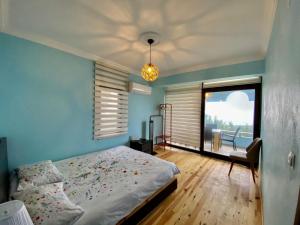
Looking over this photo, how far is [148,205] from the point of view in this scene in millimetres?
1871

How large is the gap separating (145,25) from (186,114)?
3.50 meters

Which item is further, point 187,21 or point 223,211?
point 223,211

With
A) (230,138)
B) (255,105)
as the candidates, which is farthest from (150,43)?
(230,138)

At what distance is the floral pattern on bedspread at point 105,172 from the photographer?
1579 mm

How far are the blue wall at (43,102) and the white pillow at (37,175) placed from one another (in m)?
0.51

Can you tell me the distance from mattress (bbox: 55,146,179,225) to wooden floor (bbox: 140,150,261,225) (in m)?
0.39

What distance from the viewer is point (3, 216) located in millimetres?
566

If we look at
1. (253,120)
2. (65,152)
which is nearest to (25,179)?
(65,152)

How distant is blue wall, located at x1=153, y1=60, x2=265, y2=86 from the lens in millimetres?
2715

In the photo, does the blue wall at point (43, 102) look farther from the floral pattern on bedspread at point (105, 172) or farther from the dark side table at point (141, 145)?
the dark side table at point (141, 145)

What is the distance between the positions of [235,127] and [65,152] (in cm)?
439

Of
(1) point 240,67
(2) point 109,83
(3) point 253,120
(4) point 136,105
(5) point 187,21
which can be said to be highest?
(5) point 187,21

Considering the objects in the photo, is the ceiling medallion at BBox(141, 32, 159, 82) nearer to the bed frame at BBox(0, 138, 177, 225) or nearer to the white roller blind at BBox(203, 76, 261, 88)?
the bed frame at BBox(0, 138, 177, 225)

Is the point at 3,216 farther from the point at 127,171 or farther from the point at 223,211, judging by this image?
the point at 223,211
